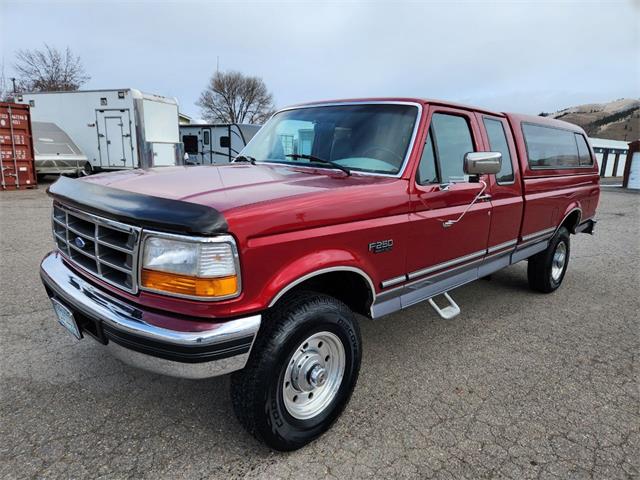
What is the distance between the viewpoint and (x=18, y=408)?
8.77 feet

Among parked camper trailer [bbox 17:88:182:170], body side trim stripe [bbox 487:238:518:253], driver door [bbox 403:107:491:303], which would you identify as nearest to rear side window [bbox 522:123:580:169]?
body side trim stripe [bbox 487:238:518:253]

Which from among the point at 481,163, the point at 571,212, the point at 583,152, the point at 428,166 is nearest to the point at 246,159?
the point at 428,166

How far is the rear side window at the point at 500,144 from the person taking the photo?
154 inches

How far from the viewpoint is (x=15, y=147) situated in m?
13.0

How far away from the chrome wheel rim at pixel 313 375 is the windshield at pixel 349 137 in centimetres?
124

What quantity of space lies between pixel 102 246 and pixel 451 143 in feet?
8.56

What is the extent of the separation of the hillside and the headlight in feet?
155

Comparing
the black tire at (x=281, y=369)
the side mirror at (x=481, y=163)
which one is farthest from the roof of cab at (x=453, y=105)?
the black tire at (x=281, y=369)

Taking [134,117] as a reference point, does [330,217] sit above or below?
below

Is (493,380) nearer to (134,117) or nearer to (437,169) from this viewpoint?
(437,169)

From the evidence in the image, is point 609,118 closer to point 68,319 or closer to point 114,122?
point 114,122

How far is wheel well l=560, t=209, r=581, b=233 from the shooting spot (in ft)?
17.7

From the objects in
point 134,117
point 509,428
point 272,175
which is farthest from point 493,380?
point 134,117

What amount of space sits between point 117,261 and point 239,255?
70 centimetres
